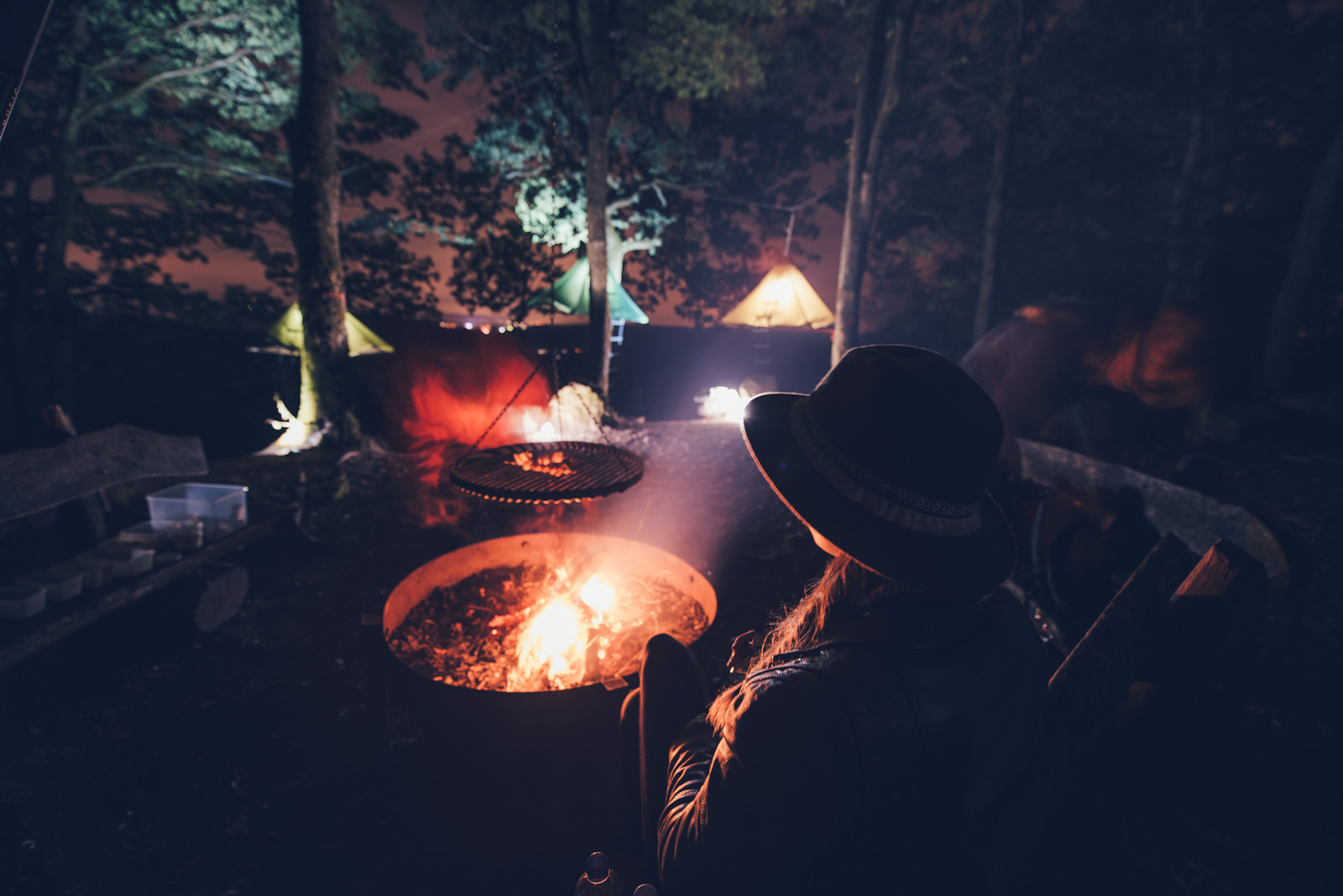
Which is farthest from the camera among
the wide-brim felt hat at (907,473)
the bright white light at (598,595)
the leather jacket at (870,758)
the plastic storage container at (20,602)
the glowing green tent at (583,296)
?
the glowing green tent at (583,296)

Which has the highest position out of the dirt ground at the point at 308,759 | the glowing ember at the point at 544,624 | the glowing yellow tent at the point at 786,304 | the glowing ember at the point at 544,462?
the glowing yellow tent at the point at 786,304

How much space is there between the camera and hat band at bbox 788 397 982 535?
143 centimetres

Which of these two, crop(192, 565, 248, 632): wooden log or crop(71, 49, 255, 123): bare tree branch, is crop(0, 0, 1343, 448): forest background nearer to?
crop(71, 49, 255, 123): bare tree branch

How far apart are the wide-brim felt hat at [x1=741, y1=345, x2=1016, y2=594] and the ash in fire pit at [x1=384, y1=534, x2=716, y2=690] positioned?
7.37ft

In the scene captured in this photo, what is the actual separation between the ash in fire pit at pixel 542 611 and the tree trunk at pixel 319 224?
17.2 feet

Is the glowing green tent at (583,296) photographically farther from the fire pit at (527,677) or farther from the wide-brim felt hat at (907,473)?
the wide-brim felt hat at (907,473)

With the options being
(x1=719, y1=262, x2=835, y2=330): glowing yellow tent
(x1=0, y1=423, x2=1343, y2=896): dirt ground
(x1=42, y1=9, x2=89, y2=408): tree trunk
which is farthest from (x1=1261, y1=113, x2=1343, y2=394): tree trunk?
(x1=42, y1=9, x2=89, y2=408): tree trunk

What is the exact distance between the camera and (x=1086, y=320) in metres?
10.4

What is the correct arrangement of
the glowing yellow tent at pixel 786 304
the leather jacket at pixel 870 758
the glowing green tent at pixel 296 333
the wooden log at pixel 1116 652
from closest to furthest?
1. the leather jacket at pixel 870 758
2. the wooden log at pixel 1116 652
3. the glowing green tent at pixel 296 333
4. the glowing yellow tent at pixel 786 304

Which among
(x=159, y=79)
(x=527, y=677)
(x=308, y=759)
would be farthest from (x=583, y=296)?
(x=308, y=759)

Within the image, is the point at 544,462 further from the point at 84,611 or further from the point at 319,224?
the point at 319,224

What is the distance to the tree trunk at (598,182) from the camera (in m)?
9.70

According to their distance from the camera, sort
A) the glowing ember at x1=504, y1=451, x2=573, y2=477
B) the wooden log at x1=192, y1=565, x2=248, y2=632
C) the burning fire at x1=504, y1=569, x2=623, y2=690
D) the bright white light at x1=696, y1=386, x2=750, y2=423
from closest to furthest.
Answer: the burning fire at x1=504, y1=569, x2=623, y2=690, the glowing ember at x1=504, y1=451, x2=573, y2=477, the wooden log at x1=192, y1=565, x2=248, y2=632, the bright white light at x1=696, y1=386, x2=750, y2=423

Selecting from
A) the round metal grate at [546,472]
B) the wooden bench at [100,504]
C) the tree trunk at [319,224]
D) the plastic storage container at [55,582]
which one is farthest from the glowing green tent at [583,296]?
the plastic storage container at [55,582]
